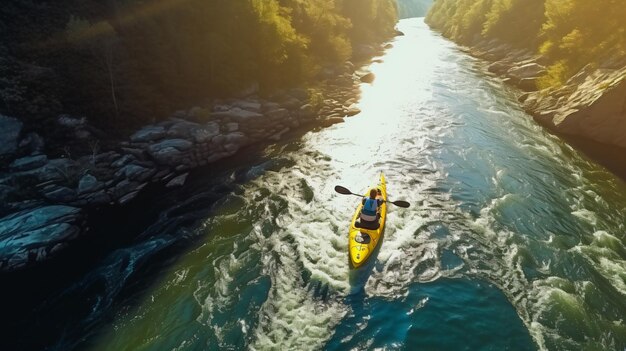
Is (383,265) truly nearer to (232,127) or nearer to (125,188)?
(125,188)

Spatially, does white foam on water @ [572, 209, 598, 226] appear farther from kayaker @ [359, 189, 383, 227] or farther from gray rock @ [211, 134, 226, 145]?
gray rock @ [211, 134, 226, 145]

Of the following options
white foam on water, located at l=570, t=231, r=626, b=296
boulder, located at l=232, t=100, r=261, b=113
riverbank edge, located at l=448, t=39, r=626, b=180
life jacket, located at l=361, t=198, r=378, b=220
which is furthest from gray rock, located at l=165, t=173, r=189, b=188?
riverbank edge, located at l=448, t=39, r=626, b=180

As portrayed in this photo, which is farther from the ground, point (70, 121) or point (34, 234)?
point (70, 121)

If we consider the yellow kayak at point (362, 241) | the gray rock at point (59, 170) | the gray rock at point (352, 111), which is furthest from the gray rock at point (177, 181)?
the gray rock at point (352, 111)

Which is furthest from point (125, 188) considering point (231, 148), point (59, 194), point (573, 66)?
point (573, 66)

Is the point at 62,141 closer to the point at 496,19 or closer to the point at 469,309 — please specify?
the point at 469,309

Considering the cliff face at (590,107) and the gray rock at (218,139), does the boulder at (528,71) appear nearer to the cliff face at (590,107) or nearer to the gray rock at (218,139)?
the cliff face at (590,107)
